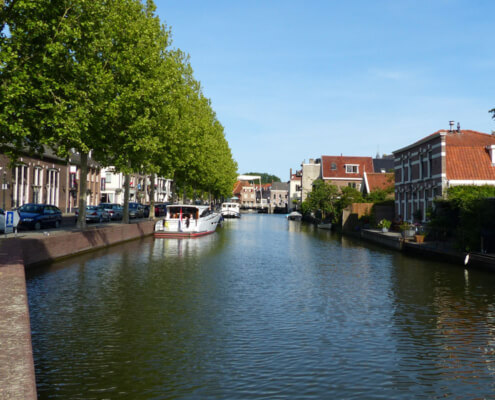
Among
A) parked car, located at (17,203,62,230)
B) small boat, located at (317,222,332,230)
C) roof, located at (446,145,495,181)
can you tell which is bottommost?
small boat, located at (317,222,332,230)

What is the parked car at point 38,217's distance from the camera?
33000 millimetres

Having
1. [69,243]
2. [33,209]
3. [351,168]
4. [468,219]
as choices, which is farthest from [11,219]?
[351,168]

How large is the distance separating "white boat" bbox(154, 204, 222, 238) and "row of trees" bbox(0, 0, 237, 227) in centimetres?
342

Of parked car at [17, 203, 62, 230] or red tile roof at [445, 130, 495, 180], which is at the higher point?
red tile roof at [445, 130, 495, 180]

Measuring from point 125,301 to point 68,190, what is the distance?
54761 mm

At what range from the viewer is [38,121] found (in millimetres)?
19031

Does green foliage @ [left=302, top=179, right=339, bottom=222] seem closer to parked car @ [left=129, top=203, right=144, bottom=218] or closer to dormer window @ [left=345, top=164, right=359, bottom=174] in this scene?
parked car @ [left=129, top=203, right=144, bottom=218]

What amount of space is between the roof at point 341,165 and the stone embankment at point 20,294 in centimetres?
7015

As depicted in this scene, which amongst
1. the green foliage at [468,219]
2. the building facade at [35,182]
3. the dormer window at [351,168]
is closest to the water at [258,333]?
the green foliage at [468,219]

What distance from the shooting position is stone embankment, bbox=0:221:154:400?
6457 millimetres

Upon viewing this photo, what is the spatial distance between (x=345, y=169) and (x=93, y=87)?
3202 inches

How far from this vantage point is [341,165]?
9862 centimetres

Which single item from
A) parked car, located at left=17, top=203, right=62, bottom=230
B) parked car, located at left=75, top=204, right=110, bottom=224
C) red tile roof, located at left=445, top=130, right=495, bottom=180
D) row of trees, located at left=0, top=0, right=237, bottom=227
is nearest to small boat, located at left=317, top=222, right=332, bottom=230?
row of trees, located at left=0, top=0, right=237, bottom=227

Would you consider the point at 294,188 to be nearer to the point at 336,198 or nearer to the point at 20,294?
the point at 336,198
